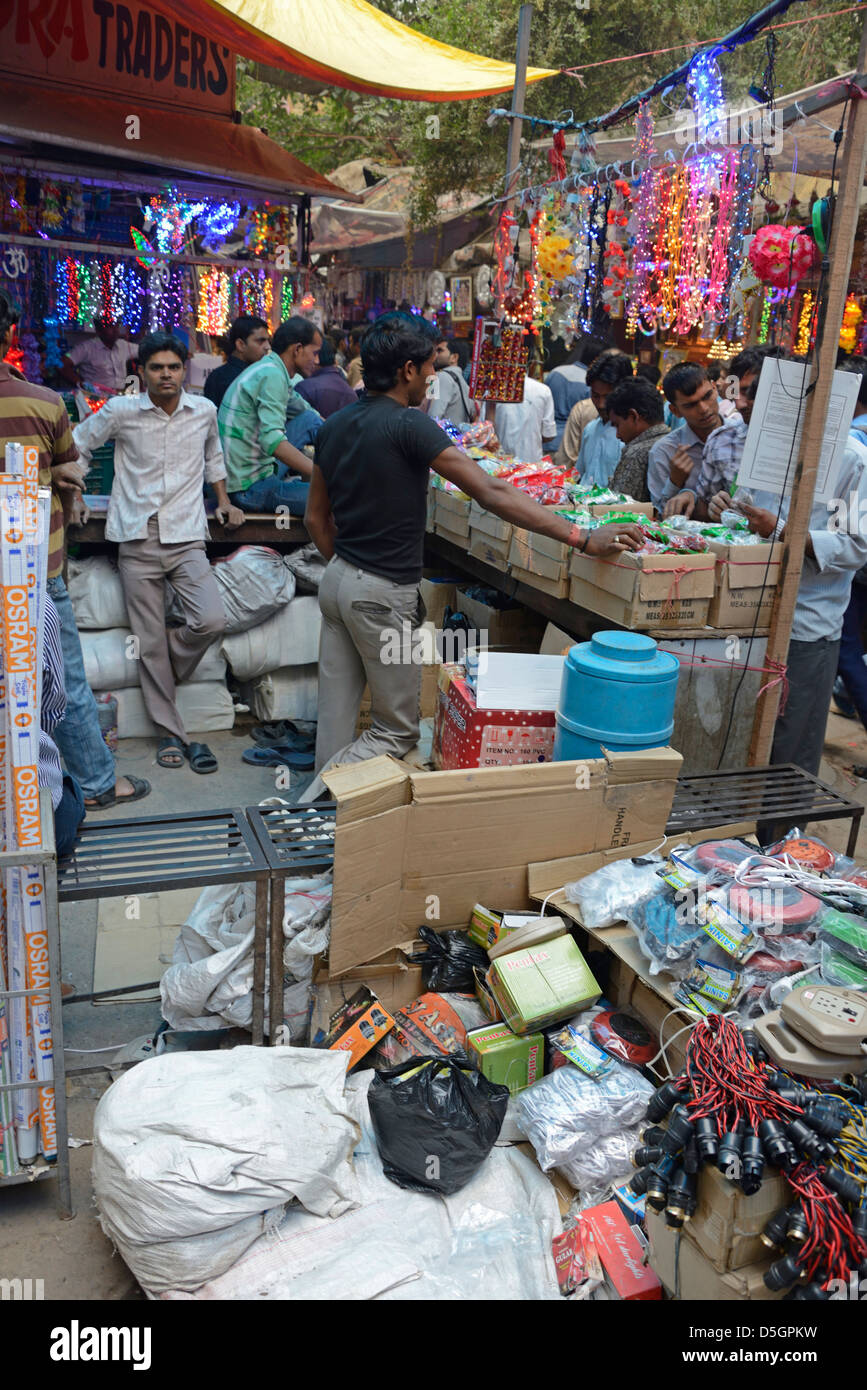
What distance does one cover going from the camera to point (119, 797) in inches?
189

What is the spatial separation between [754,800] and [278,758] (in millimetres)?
2588

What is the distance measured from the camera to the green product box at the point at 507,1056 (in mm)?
2779

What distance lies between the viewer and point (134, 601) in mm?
5352

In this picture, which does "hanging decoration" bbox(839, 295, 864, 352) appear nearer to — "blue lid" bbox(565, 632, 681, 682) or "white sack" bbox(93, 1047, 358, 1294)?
"blue lid" bbox(565, 632, 681, 682)

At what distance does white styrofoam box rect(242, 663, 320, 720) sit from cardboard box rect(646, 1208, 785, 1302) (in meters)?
3.90

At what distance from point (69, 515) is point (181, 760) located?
144 centimetres

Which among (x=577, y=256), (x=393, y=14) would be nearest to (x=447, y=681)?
(x=577, y=256)

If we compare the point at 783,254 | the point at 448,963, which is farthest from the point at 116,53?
the point at 448,963

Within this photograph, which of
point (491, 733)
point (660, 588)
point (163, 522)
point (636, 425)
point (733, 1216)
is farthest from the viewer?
point (636, 425)

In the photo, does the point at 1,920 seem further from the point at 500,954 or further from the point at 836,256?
the point at 836,256

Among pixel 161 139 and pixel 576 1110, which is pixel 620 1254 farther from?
pixel 161 139

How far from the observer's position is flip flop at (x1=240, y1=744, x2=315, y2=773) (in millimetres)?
5305

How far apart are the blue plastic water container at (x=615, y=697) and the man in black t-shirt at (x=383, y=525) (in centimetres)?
53

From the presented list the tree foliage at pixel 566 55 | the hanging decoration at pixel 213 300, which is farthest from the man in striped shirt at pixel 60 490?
the tree foliage at pixel 566 55
